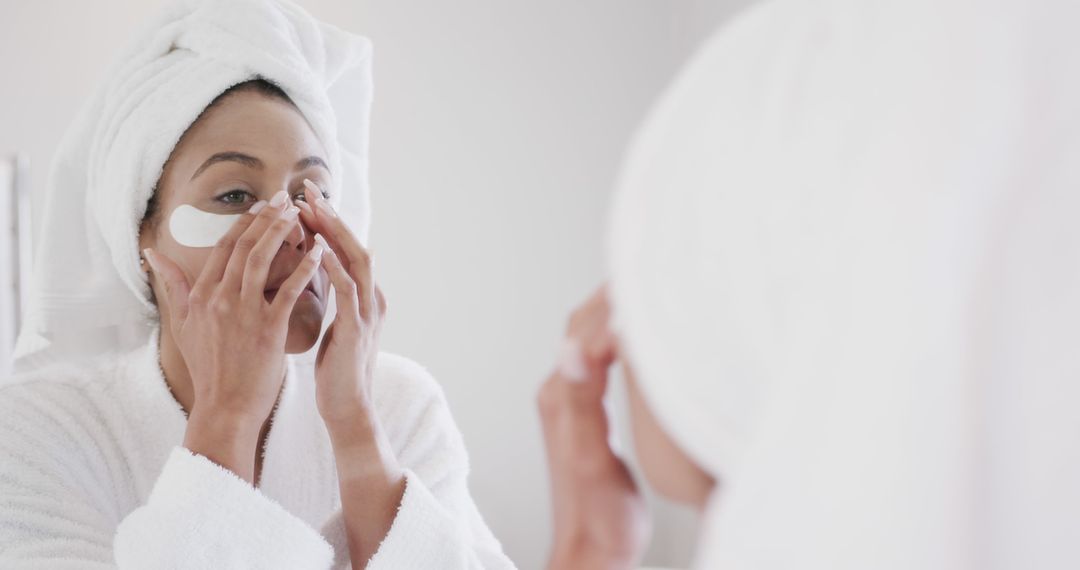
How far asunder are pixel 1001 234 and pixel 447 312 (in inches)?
66.3

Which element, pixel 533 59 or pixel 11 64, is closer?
pixel 11 64

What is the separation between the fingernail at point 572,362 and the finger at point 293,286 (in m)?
0.38

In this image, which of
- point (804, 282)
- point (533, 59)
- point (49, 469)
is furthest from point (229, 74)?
point (533, 59)

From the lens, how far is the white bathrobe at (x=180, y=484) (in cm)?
68

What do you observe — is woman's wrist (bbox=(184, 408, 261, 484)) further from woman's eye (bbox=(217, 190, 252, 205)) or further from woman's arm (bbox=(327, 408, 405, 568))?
woman's eye (bbox=(217, 190, 252, 205))

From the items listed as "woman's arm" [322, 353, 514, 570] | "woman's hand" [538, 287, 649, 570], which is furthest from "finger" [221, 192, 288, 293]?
"woman's hand" [538, 287, 649, 570]

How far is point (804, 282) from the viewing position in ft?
0.97

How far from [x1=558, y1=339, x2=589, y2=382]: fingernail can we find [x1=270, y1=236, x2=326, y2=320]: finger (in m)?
0.38

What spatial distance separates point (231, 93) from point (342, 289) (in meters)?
0.23

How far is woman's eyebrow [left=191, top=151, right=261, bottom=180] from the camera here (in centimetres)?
83

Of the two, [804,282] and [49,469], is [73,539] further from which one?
[804,282]

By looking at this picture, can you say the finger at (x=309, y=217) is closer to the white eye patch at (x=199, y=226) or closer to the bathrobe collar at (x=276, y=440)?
the white eye patch at (x=199, y=226)

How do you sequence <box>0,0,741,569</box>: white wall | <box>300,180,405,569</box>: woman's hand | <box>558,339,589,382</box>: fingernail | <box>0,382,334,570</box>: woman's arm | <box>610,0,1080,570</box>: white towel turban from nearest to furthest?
<box>610,0,1080,570</box>: white towel turban < <box>558,339,589,382</box>: fingernail < <box>0,382,334,570</box>: woman's arm < <box>300,180,405,569</box>: woman's hand < <box>0,0,741,569</box>: white wall

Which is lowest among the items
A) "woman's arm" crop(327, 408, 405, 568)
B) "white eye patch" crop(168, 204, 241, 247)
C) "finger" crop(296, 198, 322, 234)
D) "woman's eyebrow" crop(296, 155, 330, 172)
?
"woman's arm" crop(327, 408, 405, 568)
